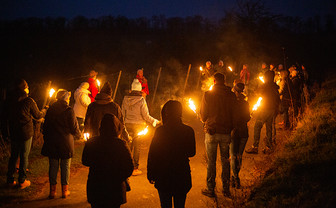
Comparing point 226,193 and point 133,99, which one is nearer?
point 226,193

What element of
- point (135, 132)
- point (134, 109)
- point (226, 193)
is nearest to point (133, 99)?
point (134, 109)

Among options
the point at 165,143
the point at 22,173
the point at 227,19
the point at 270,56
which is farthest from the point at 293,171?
the point at 227,19

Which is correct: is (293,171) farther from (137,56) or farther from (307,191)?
(137,56)

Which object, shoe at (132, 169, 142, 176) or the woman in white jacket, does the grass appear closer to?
the woman in white jacket

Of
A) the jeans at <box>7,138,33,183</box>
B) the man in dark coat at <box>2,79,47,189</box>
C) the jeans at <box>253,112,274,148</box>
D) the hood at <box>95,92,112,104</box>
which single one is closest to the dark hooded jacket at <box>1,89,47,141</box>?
the man in dark coat at <box>2,79,47,189</box>

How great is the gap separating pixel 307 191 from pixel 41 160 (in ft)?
20.6

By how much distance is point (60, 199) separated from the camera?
5.39 meters

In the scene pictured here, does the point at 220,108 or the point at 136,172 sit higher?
the point at 220,108

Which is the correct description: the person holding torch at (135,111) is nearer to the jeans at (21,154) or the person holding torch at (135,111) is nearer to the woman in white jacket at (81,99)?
the woman in white jacket at (81,99)

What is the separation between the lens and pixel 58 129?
5.08 metres

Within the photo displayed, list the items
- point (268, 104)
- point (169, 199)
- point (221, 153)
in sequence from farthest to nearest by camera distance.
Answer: point (268, 104) → point (221, 153) → point (169, 199)

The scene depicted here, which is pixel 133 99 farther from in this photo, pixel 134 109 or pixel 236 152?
pixel 236 152

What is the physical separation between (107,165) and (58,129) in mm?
2012

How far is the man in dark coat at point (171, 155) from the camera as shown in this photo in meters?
3.52
